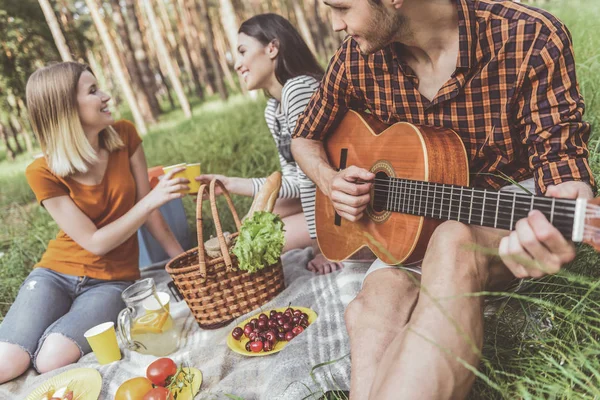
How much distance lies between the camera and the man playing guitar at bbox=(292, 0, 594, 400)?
1.20 meters

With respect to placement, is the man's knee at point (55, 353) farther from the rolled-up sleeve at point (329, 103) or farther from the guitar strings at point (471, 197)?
the guitar strings at point (471, 197)

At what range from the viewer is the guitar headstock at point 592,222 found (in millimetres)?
1118

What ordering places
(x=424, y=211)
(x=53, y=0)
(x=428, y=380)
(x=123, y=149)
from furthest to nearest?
(x=53, y=0) → (x=123, y=149) → (x=424, y=211) → (x=428, y=380)

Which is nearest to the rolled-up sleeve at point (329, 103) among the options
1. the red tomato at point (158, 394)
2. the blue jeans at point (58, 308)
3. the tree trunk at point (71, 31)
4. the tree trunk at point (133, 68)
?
the red tomato at point (158, 394)

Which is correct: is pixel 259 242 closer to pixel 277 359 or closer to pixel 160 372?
pixel 277 359

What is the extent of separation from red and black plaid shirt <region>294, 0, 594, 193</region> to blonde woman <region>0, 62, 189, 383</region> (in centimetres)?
156

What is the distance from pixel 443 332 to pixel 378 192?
0.89 m

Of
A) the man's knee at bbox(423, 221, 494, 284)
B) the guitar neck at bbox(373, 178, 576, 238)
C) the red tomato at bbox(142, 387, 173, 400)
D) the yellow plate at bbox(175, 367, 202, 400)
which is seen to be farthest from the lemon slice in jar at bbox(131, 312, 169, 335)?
the man's knee at bbox(423, 221, 494, 284)

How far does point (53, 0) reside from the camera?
15039mm

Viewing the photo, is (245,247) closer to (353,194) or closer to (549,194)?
(353,194)

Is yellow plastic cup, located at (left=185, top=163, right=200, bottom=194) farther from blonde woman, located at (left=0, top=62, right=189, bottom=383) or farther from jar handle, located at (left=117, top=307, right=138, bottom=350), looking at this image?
jar handle, located at (left=117, top=307, right=138, bottom=350)

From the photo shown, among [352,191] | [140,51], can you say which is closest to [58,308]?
[352,191]

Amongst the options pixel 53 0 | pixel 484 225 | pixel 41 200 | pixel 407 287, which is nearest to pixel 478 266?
pixel 484 225

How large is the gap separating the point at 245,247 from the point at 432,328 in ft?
4.50
